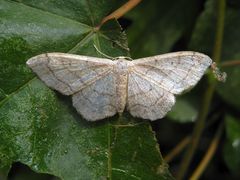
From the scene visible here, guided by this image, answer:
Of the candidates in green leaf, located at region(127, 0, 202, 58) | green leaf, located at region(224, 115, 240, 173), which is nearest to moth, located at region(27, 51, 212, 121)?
green leaf, located at region(127, 0, 202, 58)

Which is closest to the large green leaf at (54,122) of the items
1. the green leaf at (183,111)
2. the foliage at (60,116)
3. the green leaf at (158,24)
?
the foliage at (60,116)

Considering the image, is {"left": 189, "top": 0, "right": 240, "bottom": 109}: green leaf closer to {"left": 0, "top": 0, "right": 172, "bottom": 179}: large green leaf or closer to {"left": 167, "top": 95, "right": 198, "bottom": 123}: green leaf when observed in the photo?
{"left": 167, "top": 95, "right": 198, "bottom": 123}: green leaf

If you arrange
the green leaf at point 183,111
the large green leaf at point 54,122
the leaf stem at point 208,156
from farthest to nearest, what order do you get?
the green leaf at point 183,111
the leaf stem at point 208,156
the large green leaf at point 54,122

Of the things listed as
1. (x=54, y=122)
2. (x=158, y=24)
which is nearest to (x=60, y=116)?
(x=54, y=122)

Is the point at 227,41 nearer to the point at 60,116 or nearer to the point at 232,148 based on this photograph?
the point at 232,148

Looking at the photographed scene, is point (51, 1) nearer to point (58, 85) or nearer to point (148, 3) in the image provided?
point (58, 85)

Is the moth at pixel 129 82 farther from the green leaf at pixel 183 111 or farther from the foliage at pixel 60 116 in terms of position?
the green leaf at pixel 183 111
